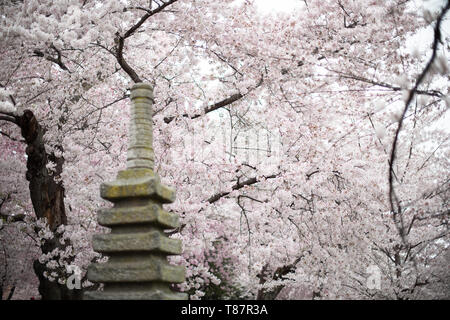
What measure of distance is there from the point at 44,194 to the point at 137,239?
4.99 metres

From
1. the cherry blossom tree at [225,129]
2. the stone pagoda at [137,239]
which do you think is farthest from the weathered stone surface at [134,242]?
the cherry blossom tree at [225,129]

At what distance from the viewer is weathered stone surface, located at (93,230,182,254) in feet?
17.2

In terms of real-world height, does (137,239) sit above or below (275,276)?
below

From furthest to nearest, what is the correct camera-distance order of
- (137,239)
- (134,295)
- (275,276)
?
(275,276) → (137,239) → (134,295)

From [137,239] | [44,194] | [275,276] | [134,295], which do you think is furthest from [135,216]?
[275,276]

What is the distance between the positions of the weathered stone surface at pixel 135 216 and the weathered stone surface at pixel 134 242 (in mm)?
146

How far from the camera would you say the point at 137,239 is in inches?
209

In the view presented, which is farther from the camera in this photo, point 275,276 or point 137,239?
point 275,276

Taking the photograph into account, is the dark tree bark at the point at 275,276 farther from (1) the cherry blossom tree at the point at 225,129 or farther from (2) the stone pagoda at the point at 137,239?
(2) the stone pagoda at the point at 137,239

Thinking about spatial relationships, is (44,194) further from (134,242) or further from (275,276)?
(275,276)

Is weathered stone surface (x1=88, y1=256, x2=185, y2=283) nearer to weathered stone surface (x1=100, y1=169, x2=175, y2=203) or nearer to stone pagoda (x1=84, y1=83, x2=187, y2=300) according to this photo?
stone pagoda (x1=84, y1=83, x2=187, y2=300)

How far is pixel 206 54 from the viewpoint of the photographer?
1034 centimetres

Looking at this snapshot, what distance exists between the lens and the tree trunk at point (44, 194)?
8922 mm

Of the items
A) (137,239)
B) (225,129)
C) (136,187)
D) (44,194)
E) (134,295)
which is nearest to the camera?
(134,295)
